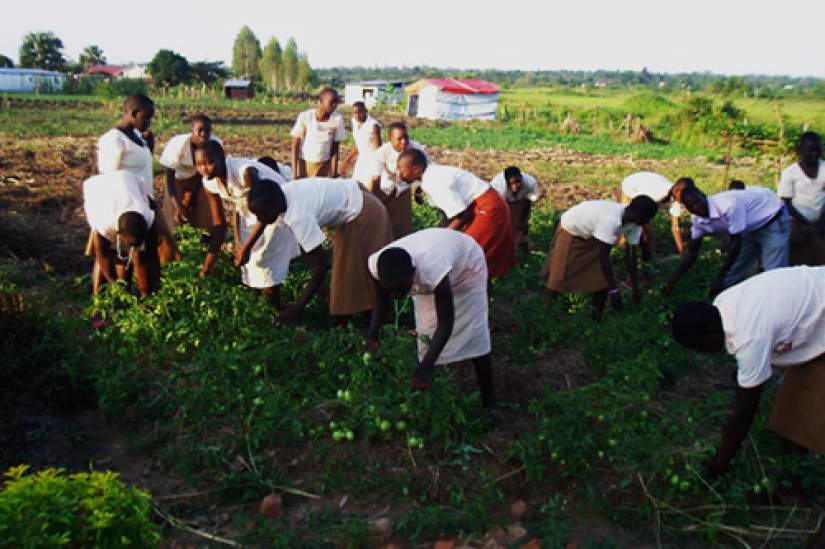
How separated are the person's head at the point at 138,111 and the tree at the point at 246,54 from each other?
283 ft

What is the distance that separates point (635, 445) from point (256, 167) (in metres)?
3.72

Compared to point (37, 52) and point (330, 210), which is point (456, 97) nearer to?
point (330, 210)

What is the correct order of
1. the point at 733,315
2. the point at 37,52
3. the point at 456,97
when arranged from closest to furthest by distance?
1. the point at 733,315
2. the point at 456,97
3. the point at 37,52

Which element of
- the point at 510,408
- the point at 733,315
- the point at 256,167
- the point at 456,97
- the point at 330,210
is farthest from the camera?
the point at 456,97

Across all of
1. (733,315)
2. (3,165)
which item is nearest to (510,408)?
(733,315)

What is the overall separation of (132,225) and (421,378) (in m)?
2.76

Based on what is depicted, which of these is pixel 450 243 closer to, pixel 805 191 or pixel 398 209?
pixel 398 209

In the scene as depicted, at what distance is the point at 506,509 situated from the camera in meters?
3.62

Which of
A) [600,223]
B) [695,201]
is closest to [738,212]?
[695,201]

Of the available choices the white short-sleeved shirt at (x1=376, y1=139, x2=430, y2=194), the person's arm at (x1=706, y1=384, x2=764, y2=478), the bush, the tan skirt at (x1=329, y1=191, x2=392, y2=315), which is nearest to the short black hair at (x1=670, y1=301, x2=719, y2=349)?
the person's arm at (x1=706, y1=384, x2=764, y2=478)

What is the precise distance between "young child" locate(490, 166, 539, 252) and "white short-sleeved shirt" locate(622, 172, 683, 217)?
1.09m

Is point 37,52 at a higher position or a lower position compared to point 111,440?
higher

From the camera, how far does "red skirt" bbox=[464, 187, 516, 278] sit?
6156 mm

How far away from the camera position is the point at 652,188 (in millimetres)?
7305
